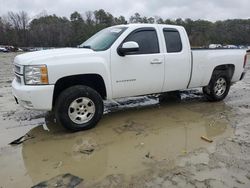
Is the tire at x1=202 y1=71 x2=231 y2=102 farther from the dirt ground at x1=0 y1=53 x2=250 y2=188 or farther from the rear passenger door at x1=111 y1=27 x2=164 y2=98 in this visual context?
the rear passenger door at x1=111 y1=27 x2=164 y2=98

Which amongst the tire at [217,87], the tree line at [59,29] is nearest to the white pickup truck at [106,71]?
the tire at [217,87]

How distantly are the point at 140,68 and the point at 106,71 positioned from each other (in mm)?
796

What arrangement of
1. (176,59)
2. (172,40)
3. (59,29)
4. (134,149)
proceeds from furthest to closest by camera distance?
(59,29), (172,40), (176,59), (134,149)

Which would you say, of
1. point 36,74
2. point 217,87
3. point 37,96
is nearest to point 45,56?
point 36,74

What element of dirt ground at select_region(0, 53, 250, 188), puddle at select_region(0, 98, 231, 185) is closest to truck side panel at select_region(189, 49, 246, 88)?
dirt ground at select_region(0, 53, 250, 188)

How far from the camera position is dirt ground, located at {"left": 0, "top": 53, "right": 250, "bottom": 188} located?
352cm

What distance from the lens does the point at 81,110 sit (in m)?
5.18

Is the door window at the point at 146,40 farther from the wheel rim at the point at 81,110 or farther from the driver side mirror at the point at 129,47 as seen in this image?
the wheel rim at the point at 81,110

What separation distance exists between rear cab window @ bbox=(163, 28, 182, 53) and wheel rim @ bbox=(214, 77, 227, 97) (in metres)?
1.74

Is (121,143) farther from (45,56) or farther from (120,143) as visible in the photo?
(45,56)

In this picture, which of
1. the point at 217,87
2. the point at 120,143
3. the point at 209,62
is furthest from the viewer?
the point at 217,87

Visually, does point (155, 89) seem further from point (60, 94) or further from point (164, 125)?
point (60, 94)

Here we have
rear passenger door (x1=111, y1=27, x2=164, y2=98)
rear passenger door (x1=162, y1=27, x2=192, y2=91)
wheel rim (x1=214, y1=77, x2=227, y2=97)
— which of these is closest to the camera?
rear passenger door (x1=111, y1=27, x2=164, y2=98)

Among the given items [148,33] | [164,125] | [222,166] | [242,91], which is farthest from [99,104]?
[242,91]
